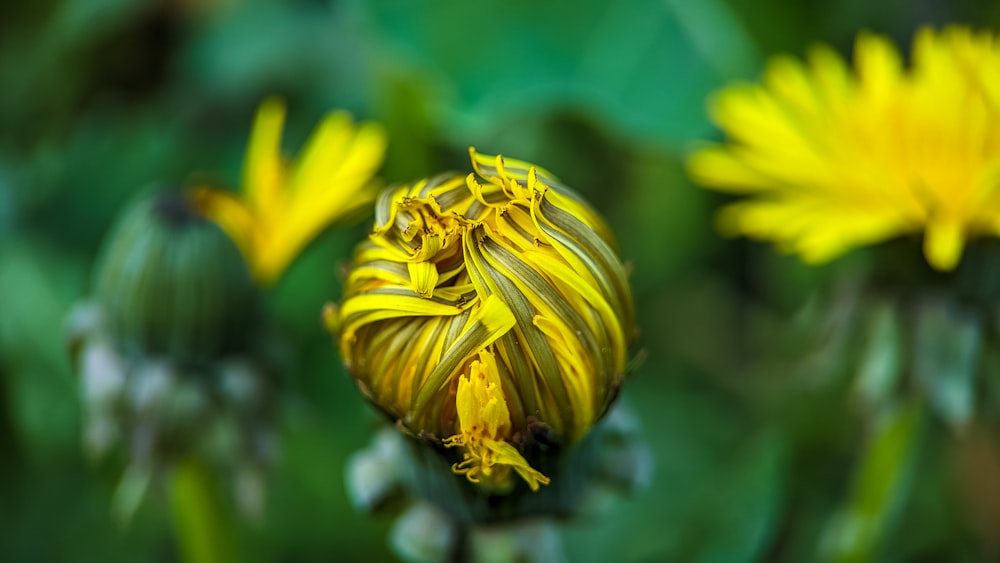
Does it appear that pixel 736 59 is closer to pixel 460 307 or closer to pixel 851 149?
pixel 851 149

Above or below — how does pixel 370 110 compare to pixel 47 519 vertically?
above

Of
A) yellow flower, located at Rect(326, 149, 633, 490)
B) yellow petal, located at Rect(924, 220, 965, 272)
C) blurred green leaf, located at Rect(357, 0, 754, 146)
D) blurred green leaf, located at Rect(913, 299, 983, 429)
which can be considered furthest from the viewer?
blurred green leaf, located at Rect(357, 0, 754, 146)

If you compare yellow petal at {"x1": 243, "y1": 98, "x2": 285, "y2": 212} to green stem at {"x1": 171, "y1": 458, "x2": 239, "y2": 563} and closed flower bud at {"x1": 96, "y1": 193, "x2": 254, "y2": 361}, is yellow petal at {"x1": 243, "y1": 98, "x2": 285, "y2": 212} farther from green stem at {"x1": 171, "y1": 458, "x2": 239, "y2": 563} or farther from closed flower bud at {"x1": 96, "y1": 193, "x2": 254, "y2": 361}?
green stem at {"x1": 171, "y1": 458, "x2": 239, "y2": 563}

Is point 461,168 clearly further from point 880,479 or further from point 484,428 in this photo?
point 484,428

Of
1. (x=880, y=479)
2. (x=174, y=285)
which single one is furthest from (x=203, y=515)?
(x=880, y=479)

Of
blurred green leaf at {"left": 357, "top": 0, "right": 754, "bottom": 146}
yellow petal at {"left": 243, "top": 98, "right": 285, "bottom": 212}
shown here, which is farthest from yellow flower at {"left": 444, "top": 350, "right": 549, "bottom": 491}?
blurred green leaf at {"left": 357, "top": 0, "right": 754, "bottom": 146}

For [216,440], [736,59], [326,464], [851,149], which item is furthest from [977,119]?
[326,464]
